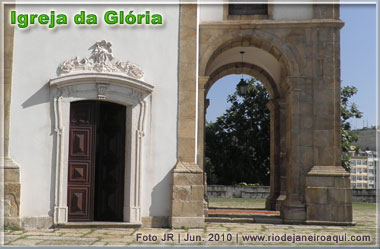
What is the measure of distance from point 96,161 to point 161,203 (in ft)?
5.27

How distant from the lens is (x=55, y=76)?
10.1m

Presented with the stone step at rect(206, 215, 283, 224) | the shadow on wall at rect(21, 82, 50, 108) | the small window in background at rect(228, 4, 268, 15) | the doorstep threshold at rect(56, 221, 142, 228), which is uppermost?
the small window in background at rect(228, 4, 268, 15)

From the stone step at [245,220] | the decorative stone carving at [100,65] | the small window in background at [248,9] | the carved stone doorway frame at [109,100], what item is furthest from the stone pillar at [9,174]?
the small window in background at [248,9]

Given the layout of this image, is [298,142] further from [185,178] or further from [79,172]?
[79,172]

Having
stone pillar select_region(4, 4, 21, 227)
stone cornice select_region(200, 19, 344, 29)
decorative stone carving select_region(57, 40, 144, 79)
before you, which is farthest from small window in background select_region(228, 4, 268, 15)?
stone pillar select_region(4, 4, 21, 227)

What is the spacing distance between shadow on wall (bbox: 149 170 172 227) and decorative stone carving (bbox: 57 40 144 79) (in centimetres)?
220

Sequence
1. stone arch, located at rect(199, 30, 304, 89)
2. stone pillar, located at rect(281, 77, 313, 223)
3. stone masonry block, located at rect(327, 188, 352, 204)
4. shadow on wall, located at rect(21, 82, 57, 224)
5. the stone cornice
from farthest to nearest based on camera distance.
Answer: stone arch, located at rect(199, 30, 304, 89) → the stone cornice → stone pillar, located at rect(281, 77, 313, 223) → stone masonry block, located at rect(327, 188, 352, 204) → shadow on wall, located at rect(21, 82, 57, 224)

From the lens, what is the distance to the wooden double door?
33.1ft

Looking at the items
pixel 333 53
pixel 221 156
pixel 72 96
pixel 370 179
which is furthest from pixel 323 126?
pixel 370 179

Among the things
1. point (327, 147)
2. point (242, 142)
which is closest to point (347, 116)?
point (242, 142)

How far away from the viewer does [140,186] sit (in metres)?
10.1

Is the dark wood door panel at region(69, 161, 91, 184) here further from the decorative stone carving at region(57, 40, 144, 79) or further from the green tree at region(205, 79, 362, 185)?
the green tree at region(205, 79, 362, 185)

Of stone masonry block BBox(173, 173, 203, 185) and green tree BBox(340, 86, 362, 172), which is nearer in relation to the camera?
stone masonry block BBox(173, 173, 203, 185)

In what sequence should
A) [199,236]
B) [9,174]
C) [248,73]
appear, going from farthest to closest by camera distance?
[248,73] → [9,174] → [199,236]
